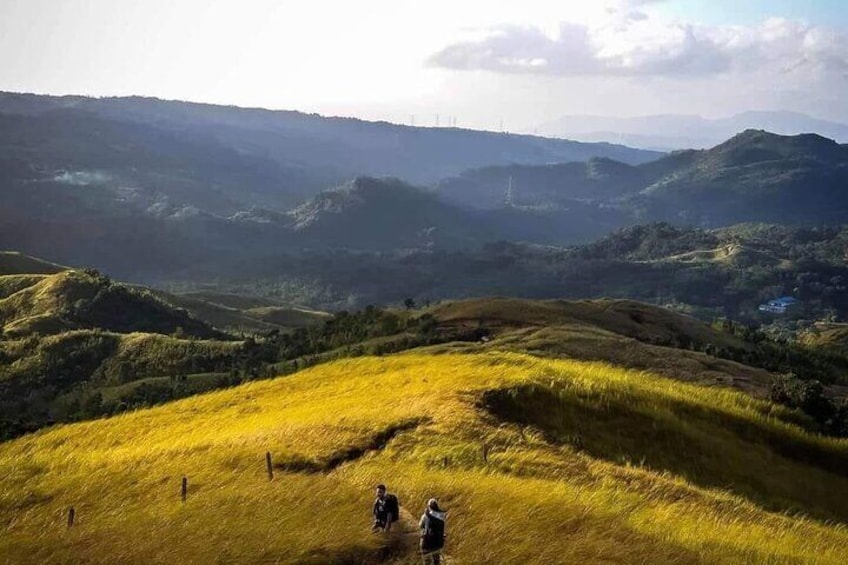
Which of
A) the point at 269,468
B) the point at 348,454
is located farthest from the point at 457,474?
the point at 269,468

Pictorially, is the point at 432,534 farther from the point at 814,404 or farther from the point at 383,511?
the point at 814,404

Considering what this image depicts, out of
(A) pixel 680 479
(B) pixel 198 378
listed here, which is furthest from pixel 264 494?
(B) pixel 198 378

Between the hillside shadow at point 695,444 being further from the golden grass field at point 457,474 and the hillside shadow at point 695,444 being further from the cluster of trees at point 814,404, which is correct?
the cluster of trees at point 814,404

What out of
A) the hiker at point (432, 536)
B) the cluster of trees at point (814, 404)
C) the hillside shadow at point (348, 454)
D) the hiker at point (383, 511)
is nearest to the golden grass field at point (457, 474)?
the hillside shadow at point (348, 454)

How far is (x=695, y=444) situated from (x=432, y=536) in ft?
65.3

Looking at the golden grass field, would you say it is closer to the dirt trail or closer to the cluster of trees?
the dirt trail

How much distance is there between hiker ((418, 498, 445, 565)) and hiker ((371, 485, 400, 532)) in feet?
6.60

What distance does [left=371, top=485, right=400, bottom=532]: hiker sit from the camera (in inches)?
748

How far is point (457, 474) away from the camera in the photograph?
965 inches

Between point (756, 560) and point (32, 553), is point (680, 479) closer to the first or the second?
point (756, 560)

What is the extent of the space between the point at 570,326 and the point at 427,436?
34.2m

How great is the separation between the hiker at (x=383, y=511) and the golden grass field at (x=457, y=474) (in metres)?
0.43

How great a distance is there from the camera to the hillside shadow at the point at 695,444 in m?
30.5

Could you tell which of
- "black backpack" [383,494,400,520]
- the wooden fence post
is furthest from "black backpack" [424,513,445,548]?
the wooden fence post
